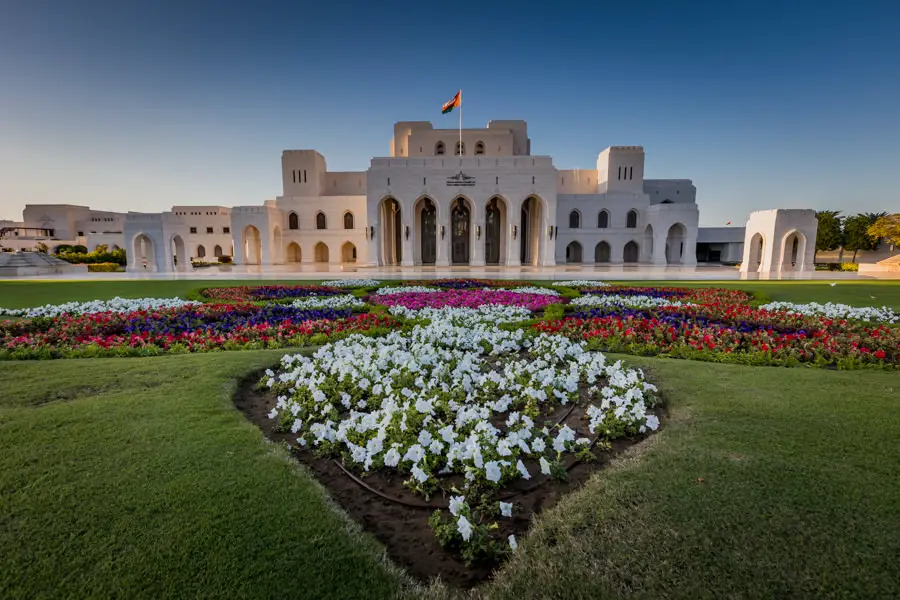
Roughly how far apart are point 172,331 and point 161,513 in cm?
544

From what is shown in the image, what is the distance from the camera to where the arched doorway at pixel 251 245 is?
33.3 m

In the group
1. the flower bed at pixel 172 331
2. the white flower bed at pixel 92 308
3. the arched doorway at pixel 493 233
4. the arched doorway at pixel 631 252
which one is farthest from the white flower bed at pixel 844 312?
the arched doorway at pixel 631 252

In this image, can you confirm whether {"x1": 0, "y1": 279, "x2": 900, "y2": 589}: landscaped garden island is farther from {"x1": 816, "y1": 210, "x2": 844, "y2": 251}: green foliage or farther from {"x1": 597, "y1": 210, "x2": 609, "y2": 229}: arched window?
{"x1": 816, "y1": 210, "x2": 844, "y2": 251}: green foliage

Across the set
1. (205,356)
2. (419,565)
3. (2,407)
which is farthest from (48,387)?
(419,565)

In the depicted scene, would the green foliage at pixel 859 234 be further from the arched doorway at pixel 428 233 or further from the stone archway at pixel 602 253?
the arched doorway at pixel 428 233

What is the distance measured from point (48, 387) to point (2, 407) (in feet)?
1.78

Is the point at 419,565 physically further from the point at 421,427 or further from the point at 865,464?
the point at 865,464

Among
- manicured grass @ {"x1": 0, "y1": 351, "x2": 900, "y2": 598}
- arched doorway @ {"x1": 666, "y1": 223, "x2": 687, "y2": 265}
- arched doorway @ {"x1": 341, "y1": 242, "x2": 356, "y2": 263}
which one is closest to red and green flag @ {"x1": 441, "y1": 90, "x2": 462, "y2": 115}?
arched doorway @ {"x1": 341, "y1": 242, "x2": 356, "y2": 263}

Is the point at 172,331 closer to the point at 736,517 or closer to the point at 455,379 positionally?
the point at 455,379

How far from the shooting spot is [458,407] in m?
3.62

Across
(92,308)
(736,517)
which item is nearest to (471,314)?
(736,517)

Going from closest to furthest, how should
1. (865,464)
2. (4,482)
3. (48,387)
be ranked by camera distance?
(4,482), (865,464), (48,387)

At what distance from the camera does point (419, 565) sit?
2135mm

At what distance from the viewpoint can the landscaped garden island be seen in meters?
2.61
